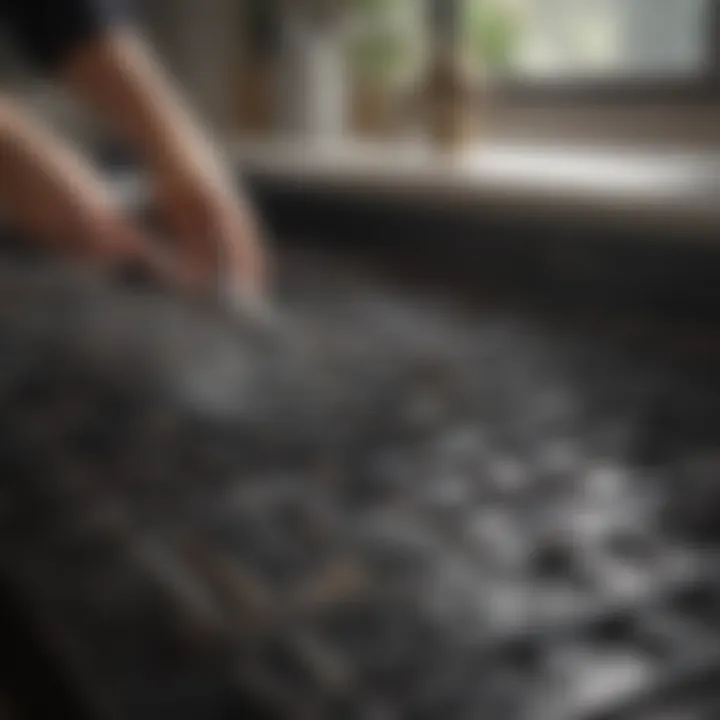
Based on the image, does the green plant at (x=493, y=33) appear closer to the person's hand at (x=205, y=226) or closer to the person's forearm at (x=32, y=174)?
the person's hand at (x=205, y=226)

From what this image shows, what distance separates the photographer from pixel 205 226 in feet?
2.69

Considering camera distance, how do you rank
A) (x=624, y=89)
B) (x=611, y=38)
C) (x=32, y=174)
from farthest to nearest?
(x=611, y=38) → (x=624, y=89) → (x=32, y=174)

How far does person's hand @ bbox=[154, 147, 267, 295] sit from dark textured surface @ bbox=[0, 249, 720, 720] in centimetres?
15

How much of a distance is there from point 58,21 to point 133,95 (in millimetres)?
74

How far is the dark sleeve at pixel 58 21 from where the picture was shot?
853 millimetres

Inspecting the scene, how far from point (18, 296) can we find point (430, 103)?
3.04ft

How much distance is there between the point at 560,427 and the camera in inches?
21.7

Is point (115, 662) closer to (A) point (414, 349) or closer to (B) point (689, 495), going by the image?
(B) point (689, 495)

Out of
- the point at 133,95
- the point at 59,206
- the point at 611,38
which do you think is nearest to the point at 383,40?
the point at 611,38

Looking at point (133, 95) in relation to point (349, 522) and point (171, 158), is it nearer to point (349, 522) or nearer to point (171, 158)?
point (171, 158)

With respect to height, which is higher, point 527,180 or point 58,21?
point 58,21

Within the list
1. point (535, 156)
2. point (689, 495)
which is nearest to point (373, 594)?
point (689, 495)

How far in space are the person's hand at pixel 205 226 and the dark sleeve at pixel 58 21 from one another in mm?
112

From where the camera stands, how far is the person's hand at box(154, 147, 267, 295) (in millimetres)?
804
